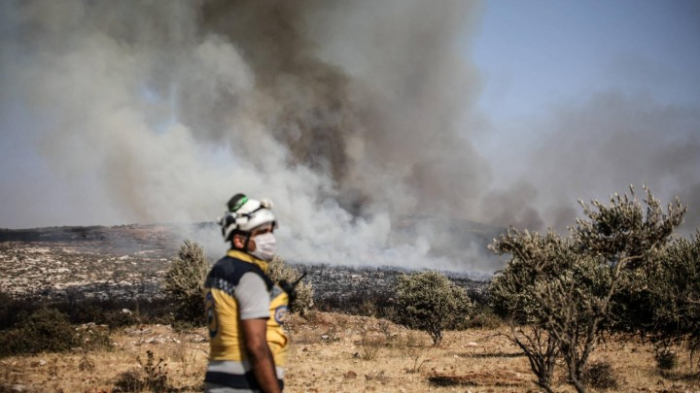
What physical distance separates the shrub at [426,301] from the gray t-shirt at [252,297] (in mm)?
24244

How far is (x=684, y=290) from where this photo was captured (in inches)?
444

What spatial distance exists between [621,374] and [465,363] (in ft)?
15.2

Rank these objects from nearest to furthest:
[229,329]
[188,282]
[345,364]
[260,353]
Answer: [260,353], [229,329], [345,364], [188,282]

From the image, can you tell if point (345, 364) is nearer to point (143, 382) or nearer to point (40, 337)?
point (143, 382)

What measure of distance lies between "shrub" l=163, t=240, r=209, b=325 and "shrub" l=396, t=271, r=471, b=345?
1304 centimetres

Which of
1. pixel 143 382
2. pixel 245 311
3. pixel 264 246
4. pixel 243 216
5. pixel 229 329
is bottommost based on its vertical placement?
pixel 143 382

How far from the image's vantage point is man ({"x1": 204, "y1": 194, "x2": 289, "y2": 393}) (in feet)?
8.66

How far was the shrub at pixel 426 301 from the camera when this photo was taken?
26719mm

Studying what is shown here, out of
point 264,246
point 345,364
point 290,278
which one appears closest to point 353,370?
point 345,364

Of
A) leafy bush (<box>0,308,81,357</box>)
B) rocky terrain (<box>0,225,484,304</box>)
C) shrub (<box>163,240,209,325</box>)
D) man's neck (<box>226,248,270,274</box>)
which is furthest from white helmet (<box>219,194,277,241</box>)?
rocky terrain (<box>0,225,484,304</box>)

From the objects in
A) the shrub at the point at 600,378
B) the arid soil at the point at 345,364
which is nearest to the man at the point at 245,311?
the arid soil at the point at 345,364

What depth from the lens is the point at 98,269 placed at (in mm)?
54938

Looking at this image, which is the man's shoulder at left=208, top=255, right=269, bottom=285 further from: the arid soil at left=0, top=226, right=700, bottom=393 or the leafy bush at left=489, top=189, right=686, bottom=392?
the arid soil at left=0, top=226, right=700, bottom=393

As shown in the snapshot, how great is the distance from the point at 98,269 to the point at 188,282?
44.6 metres
